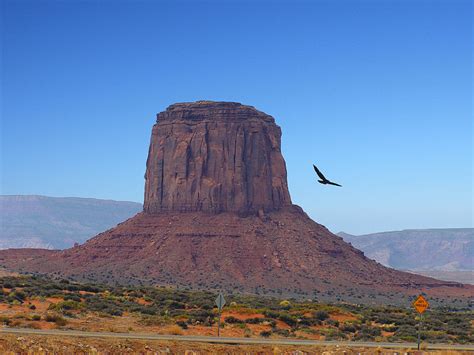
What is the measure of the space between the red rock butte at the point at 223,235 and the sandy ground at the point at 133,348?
69593 mm

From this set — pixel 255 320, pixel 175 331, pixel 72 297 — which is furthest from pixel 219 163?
pixel 175 331

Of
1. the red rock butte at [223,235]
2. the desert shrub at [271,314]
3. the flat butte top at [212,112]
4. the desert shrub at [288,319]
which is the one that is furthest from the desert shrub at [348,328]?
the flat butte top at [212,112]

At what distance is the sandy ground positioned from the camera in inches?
1155

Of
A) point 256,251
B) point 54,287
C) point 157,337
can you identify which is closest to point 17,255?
point 256,251

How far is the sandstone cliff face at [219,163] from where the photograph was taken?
4951 inches

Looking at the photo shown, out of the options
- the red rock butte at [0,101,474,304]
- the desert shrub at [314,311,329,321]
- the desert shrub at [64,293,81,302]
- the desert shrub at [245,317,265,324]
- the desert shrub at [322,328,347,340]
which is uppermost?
the red rock butte at [0,101,474,304]

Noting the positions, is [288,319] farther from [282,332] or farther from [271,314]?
[282,332]

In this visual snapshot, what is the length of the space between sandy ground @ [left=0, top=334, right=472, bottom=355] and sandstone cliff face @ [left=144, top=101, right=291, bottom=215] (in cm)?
9216

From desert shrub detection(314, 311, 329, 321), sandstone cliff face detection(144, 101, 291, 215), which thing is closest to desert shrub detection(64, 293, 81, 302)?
desert shrub detection(314, 311, 329, 321)

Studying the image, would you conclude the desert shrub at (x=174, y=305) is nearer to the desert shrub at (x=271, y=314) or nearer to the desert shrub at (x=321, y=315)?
the desert shrub at (x=271, y=314)

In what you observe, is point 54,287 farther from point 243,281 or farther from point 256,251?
point 256,251

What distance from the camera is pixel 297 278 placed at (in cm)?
10962

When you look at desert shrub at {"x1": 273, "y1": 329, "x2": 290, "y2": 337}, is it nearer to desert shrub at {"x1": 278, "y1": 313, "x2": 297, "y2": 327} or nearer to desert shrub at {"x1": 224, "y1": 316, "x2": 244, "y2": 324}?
desert shrub at {"x1": 224, "y1": 316, "x2": 244, "y2": 324}

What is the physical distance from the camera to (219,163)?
418ft
